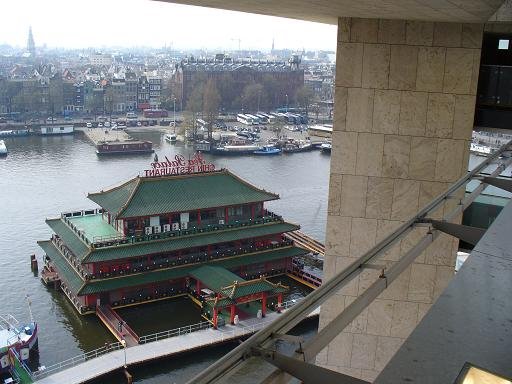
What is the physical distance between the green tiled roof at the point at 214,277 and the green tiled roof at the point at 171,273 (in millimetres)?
328

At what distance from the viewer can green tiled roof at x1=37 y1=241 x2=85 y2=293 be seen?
44.3 ft

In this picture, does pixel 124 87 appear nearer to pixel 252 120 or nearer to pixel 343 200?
pixel 252 120

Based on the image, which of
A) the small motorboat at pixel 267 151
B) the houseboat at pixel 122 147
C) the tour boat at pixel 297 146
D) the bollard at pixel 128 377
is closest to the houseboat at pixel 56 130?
the houseboat at pixel 122 147

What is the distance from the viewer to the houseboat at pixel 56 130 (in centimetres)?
3656

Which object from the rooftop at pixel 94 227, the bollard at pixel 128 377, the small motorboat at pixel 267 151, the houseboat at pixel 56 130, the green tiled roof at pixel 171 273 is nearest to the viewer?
the bollard at pixel 128 377

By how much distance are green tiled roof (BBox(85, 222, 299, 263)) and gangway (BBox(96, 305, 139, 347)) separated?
3.71ft

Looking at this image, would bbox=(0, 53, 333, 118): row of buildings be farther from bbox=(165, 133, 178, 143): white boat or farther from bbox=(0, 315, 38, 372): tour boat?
bbox=(0, 315, 38, 372): tour boat

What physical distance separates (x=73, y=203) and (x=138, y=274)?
894 centimetres

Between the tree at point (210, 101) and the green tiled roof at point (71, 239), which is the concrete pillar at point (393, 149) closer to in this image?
the green tiled roof at point (71, 239)

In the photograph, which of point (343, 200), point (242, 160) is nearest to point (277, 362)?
point (343, 200)

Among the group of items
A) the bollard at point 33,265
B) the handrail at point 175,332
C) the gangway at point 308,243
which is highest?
the gangway at point 308,243

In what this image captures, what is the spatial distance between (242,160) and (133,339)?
20686 mm

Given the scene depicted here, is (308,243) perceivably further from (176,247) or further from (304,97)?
(304,97)

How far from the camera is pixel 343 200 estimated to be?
16.4ft
